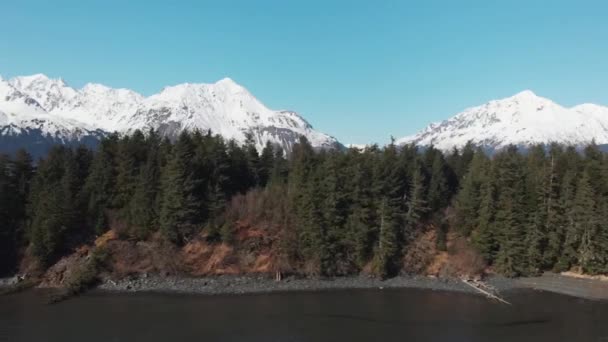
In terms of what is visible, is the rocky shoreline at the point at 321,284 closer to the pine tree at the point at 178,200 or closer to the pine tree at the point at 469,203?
the pine tree at the point at 178,200

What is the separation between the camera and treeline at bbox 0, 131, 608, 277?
60.1 meters

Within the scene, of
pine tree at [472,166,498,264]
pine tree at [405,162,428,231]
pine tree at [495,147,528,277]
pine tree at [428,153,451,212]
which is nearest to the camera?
A: pine tree at [495,147,528,277]

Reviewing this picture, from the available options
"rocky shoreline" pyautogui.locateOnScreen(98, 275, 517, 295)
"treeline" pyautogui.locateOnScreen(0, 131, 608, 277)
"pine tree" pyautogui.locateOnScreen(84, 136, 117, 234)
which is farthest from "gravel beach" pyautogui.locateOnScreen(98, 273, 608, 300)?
"pine tree" pyautogui.locateOnScreen(84, 136, 117, 234)

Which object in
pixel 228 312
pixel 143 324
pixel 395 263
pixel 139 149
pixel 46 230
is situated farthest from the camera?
pixel 139 149

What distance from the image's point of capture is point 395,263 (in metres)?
62.8

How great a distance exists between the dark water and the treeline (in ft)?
29.3

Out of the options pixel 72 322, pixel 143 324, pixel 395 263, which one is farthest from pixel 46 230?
pixel 395 263

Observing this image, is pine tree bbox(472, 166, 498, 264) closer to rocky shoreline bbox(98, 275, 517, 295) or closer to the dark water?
rocky shoreline bbox(98, 275, 517, 295)

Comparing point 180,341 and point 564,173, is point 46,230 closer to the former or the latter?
point 180,341

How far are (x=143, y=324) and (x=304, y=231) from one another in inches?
956

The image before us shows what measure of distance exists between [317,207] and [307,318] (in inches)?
747

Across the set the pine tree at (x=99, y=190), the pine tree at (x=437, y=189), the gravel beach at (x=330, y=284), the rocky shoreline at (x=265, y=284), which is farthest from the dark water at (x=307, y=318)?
the pine tree at (x=437, y=189)

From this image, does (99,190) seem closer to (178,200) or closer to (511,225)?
(178,200)

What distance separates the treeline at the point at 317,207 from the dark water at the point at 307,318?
893 centimetres
